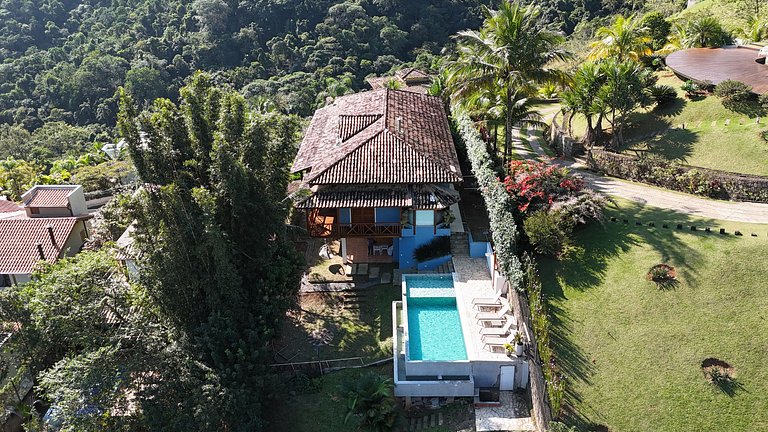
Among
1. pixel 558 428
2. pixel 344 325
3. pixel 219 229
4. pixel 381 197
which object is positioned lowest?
pixel 344 325

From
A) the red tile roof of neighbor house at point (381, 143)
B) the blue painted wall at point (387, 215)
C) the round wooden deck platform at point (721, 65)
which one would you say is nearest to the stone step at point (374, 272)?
the blue painted wall at point (387, 215)

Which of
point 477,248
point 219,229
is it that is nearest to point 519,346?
point 477,248

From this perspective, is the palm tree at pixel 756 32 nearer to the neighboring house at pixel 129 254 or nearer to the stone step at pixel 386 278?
the stone step at pixel 386 278

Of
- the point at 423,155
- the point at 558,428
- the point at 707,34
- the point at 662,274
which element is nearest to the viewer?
the point at 558,428

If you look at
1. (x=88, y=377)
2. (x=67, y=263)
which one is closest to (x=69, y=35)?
(x=67, y=263)

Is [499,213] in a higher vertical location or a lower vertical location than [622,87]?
lower

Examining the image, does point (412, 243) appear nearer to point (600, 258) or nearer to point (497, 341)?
point (497, 341)
